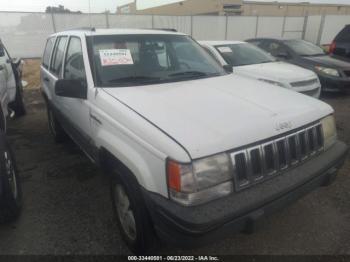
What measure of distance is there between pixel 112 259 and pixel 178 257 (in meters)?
0.56

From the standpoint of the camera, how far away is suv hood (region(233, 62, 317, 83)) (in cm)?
587

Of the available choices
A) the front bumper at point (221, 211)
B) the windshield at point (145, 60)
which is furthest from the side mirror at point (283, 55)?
the front bumper at point (221, 211)

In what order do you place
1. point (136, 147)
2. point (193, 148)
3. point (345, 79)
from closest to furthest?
point (193, 148), point (136, 147), point (345, 79)

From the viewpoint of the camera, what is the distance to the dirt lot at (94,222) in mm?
2564

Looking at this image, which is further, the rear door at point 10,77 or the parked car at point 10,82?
the rear door at point 10,77

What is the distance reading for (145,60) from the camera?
3.09 meters

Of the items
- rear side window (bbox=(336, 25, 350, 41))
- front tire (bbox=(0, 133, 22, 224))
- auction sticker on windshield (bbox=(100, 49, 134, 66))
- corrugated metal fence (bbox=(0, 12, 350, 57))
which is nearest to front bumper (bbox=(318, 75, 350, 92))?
rear side window (bbox=(336, 25, 350, 41))

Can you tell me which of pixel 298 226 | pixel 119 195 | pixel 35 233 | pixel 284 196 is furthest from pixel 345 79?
pixel 35 233

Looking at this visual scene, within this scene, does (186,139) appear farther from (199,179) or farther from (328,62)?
(328,62)

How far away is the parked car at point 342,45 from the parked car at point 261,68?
313cm

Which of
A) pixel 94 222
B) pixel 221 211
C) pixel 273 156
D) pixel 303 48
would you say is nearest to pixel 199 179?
pixel 221 211

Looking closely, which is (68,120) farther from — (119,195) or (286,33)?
(286,33)

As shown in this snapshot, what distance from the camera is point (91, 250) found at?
254 cm

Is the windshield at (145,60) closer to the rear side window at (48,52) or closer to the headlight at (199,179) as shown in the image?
the headlight at (199,179)
